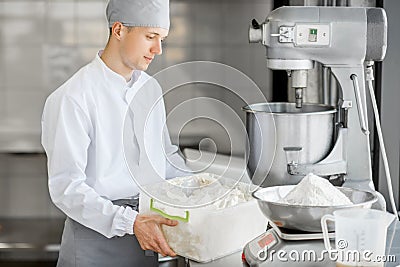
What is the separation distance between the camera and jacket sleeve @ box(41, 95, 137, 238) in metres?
1.91

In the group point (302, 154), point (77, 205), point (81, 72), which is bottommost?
point (77, 205)

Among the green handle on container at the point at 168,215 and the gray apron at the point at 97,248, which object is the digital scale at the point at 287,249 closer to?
the green handle on container at the point at 168,215

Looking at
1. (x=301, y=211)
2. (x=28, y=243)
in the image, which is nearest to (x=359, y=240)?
(x=301, y=211)

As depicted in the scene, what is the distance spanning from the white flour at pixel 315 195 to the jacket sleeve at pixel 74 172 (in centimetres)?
53

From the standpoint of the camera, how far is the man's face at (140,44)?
2.09 meters

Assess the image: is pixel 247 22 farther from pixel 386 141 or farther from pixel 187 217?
pixel 187 217

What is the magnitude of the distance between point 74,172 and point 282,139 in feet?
1.80

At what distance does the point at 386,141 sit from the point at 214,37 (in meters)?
1.45

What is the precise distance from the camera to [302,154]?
6.16ft

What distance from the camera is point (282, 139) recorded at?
1.87 metres

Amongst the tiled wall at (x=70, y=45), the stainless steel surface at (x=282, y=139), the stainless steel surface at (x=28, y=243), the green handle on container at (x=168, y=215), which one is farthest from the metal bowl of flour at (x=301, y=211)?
the tiled wall at (x=70, y=45)

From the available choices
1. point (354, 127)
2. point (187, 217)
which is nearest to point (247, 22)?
point (354, 127)

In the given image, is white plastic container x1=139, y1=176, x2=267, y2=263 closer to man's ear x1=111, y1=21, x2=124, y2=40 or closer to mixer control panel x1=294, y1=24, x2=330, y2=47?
mixer control panel x1=294, y1=24, x2=330, y2=47

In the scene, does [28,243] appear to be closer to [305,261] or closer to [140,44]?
[140,44]
